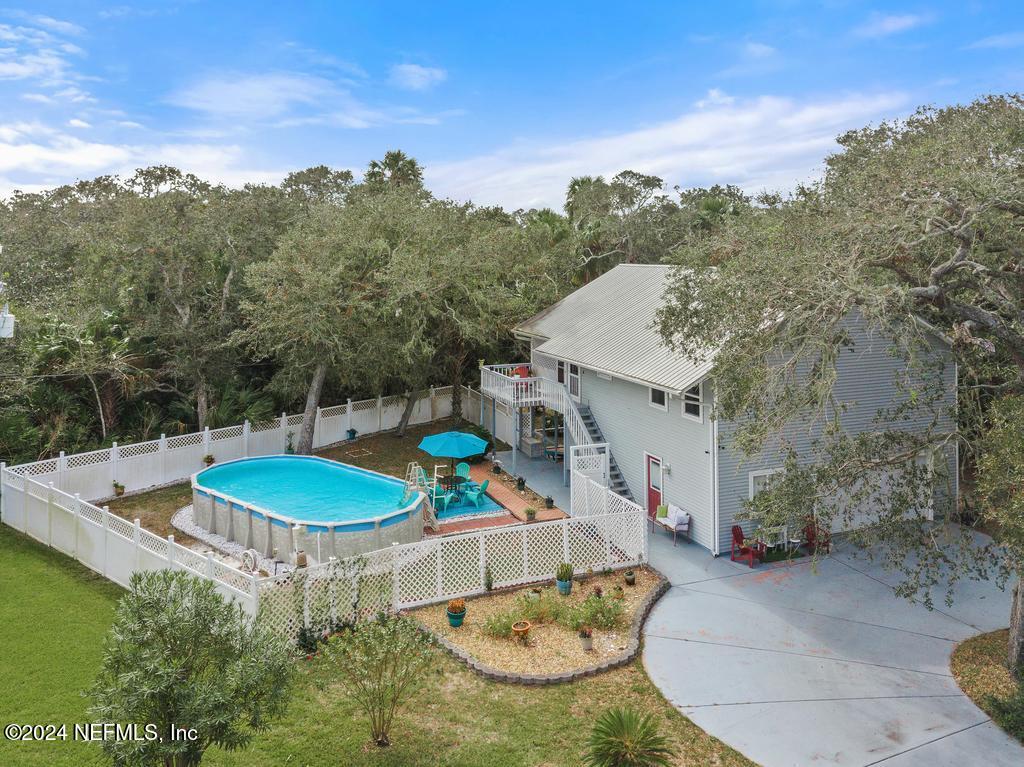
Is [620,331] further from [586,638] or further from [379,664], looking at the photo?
[379,664]

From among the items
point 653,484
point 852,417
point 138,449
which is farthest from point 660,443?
point 138,449

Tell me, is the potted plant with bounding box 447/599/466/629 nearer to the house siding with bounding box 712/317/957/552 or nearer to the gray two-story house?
the gray two-story house

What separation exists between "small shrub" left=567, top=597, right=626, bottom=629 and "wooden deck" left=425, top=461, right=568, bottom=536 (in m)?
4.98

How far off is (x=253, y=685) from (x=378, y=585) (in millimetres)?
5738

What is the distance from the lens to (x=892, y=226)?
899 cm

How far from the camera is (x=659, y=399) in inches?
631

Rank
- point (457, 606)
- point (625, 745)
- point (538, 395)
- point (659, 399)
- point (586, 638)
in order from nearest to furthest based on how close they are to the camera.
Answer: point (625, 745) → point (586, 638) → point (457, 606) → point (659, 399) → point (538, 395)

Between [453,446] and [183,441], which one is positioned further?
[183,441]

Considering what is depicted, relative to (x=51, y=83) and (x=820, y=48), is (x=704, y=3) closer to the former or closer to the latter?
(x=820, y=48)

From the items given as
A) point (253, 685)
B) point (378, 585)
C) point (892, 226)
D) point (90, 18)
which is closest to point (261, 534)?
point (378, 585)

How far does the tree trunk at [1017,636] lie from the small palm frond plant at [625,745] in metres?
5.92

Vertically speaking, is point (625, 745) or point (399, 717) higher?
point (625, 745)

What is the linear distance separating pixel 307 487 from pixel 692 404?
1109cm

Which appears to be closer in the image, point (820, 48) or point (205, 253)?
point (820, 48)
